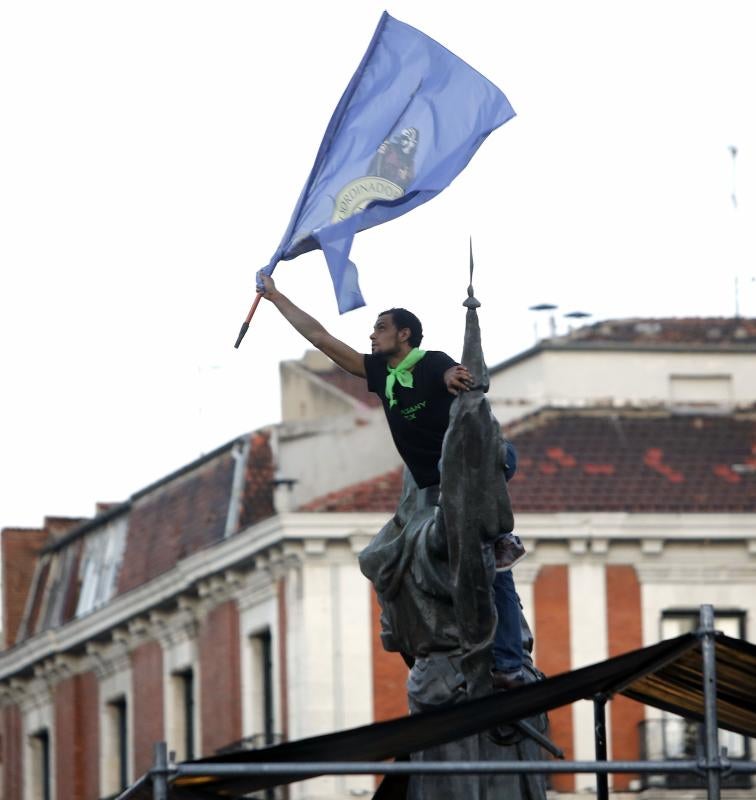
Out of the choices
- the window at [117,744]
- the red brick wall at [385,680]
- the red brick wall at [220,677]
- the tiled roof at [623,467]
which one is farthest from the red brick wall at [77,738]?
the red brick wall at [385,680]

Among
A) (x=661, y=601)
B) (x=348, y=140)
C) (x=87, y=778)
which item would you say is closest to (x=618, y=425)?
(x=661, y=601)

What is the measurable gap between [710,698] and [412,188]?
11.2 ft

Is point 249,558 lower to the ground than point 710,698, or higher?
higher

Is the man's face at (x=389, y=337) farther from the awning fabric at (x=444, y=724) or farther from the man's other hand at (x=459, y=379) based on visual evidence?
the awning fabric at (x=444, y=724)

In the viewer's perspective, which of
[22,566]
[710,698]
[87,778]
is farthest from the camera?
[22,566]

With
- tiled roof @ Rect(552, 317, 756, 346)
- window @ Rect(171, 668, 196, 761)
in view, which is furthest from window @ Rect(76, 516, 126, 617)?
tiled roof @ Rect(552, 317, 756, 346)

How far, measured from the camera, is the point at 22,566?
230 feet

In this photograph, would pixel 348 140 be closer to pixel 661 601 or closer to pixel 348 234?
pixel 348 234

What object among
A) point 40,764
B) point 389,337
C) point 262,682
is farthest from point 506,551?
point 40,764

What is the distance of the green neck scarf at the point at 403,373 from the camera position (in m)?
16.2

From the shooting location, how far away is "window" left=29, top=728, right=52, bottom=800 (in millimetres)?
67750

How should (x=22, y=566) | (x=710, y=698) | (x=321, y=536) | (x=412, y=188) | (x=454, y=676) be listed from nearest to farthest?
(x=710, y=698), (x=454, y=676), (x=412, y=188), (x=321, y=536), (x=22, y=566)

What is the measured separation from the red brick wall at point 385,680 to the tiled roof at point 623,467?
189cm

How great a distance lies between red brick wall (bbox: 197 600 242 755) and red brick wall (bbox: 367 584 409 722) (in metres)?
3.45
